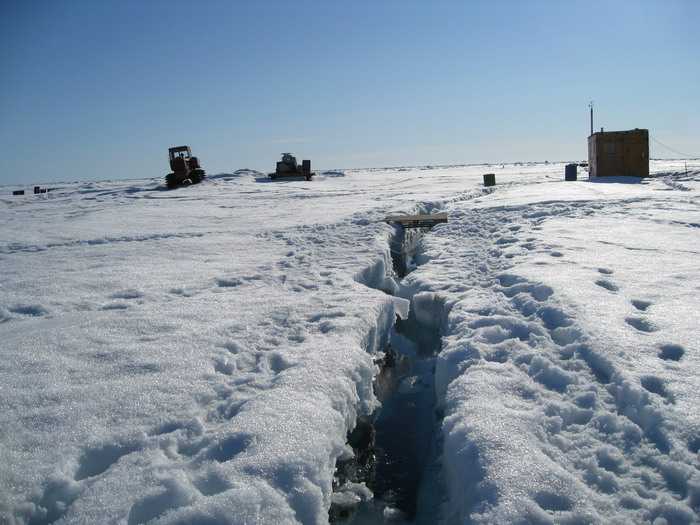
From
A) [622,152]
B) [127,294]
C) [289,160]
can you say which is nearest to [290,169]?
[289,160]

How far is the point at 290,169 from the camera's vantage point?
3266 cm

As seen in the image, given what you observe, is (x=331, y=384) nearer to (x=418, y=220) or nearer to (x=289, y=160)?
(x=418, y=220)

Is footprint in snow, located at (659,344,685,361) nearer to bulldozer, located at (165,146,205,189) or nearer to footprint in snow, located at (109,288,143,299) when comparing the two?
footprint in snow, located at (109,288,143,299)

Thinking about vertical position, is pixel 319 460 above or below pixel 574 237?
below

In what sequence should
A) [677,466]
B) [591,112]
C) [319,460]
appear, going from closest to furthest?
[677,466] → [319,460] → [591,112]

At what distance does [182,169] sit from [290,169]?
28.0 feet

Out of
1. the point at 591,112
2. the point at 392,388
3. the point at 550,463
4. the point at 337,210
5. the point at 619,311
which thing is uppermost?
the point at 591,112

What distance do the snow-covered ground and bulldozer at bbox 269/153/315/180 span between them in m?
25.6

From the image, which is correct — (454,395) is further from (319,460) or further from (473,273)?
(473,273)

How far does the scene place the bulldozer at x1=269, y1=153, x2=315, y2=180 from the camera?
3184 centimetres

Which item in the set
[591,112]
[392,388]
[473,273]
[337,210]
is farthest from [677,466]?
[591,112]

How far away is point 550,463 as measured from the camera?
242 cm

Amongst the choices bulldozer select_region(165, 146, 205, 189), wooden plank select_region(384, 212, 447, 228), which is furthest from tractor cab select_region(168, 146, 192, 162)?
wooden plank select_region(384, 212, 447, 228)

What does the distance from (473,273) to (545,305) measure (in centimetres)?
177
